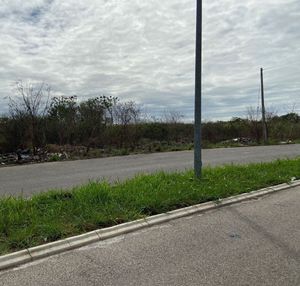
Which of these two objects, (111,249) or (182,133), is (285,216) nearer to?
(111,249)

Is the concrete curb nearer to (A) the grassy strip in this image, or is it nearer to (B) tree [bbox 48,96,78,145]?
(A) the grassy strip

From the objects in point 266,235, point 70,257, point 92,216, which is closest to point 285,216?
point 266,235

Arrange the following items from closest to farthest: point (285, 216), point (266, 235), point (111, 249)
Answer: point (111, 249)
point (266, 235)
point (285, 216)

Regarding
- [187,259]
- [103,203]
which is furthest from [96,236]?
[103,203]

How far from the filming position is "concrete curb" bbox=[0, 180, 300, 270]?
16.1 feet

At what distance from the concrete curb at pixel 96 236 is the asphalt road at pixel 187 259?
0.47 ft

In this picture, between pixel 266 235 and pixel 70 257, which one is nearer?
pixel 70 257

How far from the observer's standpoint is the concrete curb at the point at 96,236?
16.1ft

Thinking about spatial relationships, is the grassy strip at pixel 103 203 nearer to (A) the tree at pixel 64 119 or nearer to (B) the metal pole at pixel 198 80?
(B) the metal pole at pixel 198 80

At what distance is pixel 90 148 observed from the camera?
24.9 m

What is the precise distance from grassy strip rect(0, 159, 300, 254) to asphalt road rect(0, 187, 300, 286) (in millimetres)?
621

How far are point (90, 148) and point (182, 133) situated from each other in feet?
34.2

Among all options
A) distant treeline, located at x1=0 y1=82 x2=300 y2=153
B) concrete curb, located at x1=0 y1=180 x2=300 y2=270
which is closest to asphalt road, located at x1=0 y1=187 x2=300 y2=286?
concrete curb, located at x1=0 y1=180 x2=300 y2=270

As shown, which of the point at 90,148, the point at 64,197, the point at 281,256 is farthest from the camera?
the point at 90,148
